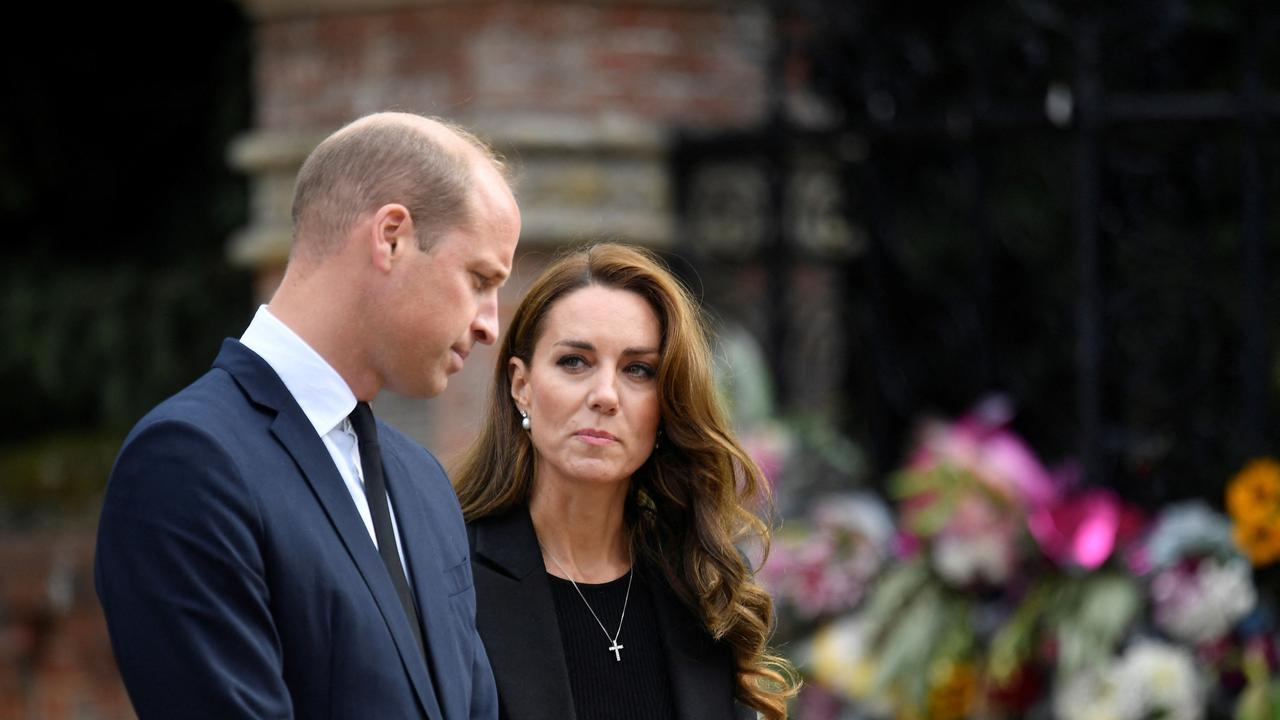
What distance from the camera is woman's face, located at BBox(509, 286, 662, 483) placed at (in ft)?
9.00

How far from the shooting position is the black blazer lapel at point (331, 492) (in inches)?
78.5

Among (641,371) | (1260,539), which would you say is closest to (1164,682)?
(1260,539)

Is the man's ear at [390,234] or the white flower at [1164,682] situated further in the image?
the white flower at [1164,682]

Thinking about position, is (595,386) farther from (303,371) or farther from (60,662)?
(60,662)

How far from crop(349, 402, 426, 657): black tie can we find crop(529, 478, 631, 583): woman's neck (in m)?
0.70

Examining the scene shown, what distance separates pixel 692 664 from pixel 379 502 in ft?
2.67

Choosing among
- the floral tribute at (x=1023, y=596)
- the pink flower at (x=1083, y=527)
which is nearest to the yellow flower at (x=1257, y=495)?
the floral tribute at (x=1023, y=596)

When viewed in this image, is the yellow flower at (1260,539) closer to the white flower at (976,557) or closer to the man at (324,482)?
the white flower at (976,557)

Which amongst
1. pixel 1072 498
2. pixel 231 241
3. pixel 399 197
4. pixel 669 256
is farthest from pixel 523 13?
Result: pixel 399 197

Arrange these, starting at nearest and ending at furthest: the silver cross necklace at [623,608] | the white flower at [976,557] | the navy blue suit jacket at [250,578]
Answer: the navy blue suit jacket at [250,578] → the silver cross necklace at [623,608] → the white flower at [976,557]

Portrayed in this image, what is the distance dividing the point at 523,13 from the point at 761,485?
3201mm

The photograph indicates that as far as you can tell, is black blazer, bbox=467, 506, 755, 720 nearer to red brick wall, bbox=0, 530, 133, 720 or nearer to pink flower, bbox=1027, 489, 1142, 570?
pink flower, bbox=1027, 489, 1142, 570

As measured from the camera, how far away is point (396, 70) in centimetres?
596

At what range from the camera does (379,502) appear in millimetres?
2113
